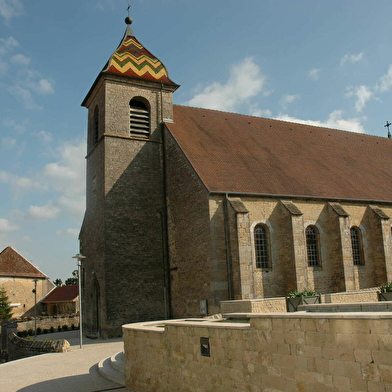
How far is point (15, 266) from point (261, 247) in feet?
123

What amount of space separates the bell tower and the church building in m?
0.06

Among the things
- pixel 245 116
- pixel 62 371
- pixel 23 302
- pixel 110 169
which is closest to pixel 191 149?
pixel 110 169

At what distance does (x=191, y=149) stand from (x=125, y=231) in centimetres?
558

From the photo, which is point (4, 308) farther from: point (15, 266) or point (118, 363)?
point (118, 363)

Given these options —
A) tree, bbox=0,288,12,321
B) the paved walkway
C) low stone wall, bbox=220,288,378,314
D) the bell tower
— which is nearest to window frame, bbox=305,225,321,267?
low stone wall, bbox=220,288,378,314

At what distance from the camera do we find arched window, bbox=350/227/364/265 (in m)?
23.1

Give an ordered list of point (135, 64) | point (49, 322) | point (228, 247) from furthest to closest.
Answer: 1. point (49, 322)
2. point (135, 64)
3. point (228, 247)

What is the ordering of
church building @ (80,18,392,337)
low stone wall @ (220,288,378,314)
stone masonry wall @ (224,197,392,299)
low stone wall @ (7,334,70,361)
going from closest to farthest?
low stone wall @ (220,288,378,314), stone masonry wall @ (224,197,392,299), low stone wall @ (7,334,70,361), church building @ (80,18,392,337)

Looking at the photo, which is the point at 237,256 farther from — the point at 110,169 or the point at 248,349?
the point at 248,349

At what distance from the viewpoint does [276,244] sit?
20.6m

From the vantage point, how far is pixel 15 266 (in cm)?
4897

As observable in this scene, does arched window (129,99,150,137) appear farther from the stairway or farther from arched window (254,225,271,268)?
the stairway

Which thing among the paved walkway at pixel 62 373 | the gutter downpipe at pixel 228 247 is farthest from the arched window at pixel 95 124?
the paved walkway at pixel 62 373

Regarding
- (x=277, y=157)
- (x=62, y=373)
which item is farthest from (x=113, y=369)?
(x=277, y=157)
